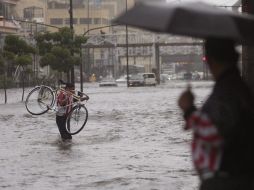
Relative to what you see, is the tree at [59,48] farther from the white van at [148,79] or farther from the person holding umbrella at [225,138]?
the person holding umbrella at [225,138]

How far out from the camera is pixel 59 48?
45312mm

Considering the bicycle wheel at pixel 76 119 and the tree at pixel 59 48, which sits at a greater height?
the tree at pixel 59 48

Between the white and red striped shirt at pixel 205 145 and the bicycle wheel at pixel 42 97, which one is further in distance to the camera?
the bicycle wheel at pixel 42 97

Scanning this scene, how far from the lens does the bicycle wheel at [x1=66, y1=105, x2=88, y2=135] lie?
16875 millimetres

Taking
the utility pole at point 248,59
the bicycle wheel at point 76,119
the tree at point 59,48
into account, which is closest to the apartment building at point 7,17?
the tree at point 59,48

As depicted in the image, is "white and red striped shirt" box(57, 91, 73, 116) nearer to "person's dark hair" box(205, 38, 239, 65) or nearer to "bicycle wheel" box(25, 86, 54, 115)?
"bicycle wheel" box(25, 86, 54, 115)

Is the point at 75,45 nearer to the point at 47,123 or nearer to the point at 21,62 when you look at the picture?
the point at 21,62

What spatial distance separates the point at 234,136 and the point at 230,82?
0.35m

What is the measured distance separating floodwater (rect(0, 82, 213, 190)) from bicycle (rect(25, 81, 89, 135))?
0.39 metres

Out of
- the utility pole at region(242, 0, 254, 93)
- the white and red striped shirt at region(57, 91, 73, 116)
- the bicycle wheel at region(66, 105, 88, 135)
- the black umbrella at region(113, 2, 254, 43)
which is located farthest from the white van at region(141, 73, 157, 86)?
the black umbrella at region(113, 2, 254, 43)

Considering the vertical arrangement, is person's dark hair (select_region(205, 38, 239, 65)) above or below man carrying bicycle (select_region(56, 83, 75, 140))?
above

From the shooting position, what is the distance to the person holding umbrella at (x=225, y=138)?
400cm

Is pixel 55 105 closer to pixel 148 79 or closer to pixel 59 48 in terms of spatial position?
pixel 59 48

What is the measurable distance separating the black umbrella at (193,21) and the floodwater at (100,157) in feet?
17.8
